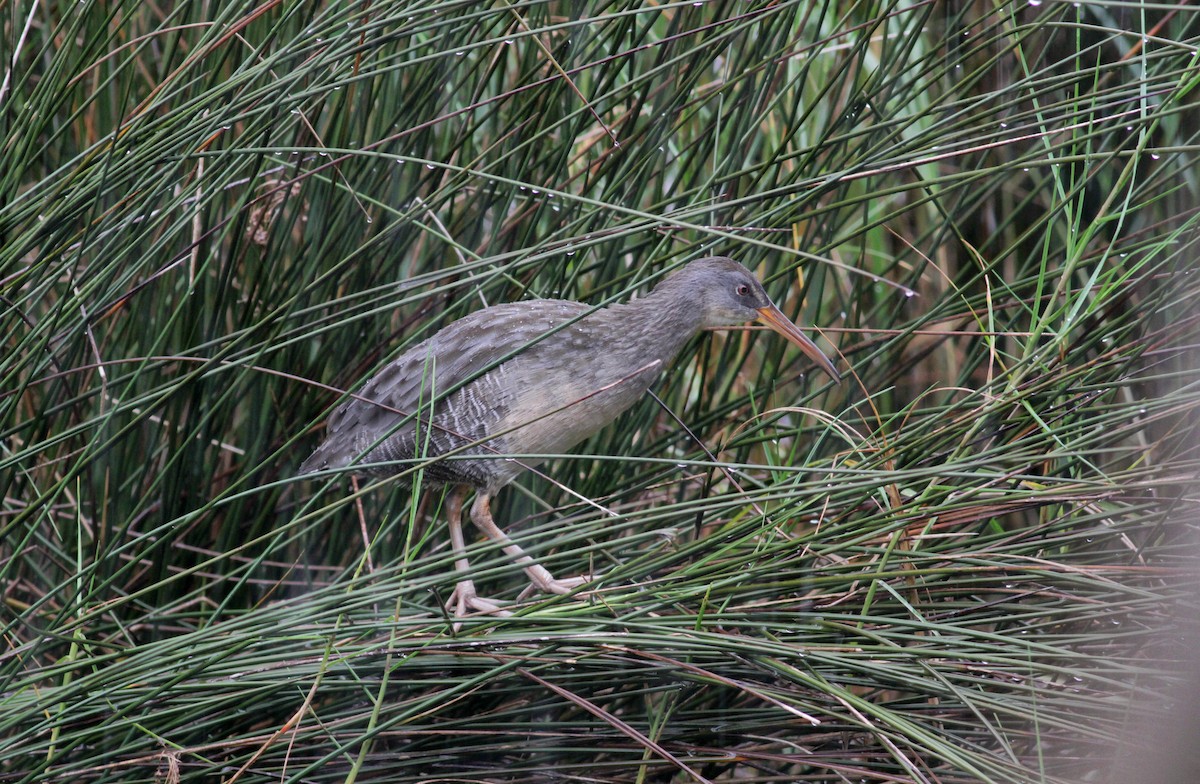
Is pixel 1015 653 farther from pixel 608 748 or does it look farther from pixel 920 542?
pixel 608 748

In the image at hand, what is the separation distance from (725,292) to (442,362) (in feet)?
2.61

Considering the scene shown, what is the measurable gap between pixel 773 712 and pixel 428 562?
0.82m

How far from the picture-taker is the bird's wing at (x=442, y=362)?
3.17 meters

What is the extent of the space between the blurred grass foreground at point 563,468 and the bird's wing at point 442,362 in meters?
0.12

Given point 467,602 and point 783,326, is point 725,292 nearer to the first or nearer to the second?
point 783,326

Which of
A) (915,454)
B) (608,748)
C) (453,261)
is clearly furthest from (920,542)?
(453,261)

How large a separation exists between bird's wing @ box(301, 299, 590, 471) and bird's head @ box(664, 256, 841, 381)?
12.0 inches

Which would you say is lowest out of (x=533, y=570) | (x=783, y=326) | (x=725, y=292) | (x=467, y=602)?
(x=467, y=602)

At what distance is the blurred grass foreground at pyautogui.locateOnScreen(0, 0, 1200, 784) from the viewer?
2283 millimetres

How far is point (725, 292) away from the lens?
3256 millimetres

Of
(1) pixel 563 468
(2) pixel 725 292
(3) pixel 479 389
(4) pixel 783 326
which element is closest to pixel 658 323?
(2) pixel 725 292

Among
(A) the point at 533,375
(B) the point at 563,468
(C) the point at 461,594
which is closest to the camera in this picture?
(A) the point at 533,375

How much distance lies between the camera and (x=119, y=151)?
2697mm

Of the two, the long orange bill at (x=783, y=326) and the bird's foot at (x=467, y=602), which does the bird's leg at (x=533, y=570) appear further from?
the long orange bill at (x=783, y=326)
